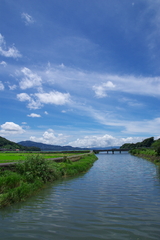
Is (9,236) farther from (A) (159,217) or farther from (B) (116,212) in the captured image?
(A) (159,217)

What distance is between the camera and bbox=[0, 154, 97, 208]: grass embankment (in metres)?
13.4

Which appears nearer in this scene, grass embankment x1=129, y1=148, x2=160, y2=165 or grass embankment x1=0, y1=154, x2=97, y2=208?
grass embankment x1=0, y1=154, x2=97, y2=208

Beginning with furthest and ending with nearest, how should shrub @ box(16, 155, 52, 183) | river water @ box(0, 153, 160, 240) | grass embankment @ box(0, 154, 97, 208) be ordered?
shrub @ box(16, 155, 52, 183), grass embankment @ box(0, 154, 97, 208), river water @ box(0, 153, 160, 240)

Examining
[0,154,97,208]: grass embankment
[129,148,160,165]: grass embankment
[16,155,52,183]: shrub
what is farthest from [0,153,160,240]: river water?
[129,148,160,165]: grass embankment

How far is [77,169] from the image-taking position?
3178 cm

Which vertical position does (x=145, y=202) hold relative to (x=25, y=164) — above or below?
below

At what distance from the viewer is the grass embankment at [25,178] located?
44.0ft

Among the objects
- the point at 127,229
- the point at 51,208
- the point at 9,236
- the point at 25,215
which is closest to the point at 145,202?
the point at 127,229

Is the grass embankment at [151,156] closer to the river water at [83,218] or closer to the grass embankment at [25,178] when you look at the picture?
the grass embankment at [25,178]

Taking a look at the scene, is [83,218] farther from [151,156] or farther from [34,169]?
[151,156]

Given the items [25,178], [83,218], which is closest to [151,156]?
[25,178]

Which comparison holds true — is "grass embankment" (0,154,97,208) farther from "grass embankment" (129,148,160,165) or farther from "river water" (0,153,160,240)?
"grass embankment" (129,148,160,165)

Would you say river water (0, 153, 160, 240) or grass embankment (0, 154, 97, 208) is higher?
grass embankment (0, 154, 97, 208)

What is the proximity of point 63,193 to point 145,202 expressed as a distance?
23.4 feet
